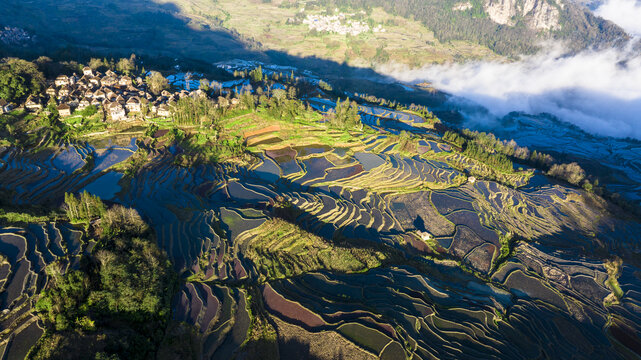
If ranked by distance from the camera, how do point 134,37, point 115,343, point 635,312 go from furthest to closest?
point 134,37 < point 635,312 < point 115,343

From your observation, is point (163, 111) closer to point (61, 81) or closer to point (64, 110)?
point (64, 110)

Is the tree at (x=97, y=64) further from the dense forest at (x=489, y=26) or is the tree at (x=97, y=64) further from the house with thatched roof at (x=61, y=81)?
the dense forest at (x=489, y=26)

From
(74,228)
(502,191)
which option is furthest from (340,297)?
(502,191)

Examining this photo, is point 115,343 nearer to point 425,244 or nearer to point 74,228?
point 74,228

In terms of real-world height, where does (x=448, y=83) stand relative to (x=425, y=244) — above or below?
above

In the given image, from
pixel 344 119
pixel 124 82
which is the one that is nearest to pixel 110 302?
pixel 344 119

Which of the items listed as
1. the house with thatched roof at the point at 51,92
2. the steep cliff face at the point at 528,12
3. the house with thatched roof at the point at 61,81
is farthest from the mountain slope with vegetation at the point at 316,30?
the house with thatched roof at the point at 51,92
